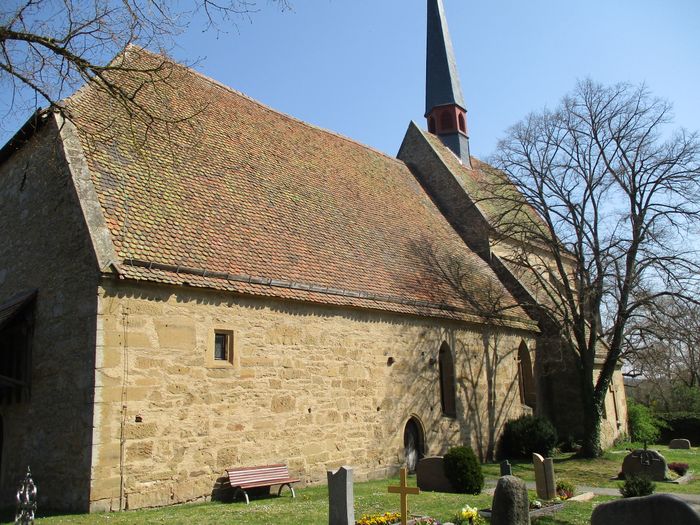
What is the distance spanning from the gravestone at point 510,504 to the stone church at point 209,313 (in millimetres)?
5319

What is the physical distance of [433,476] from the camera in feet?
44.3

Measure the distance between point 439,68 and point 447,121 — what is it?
10.6ft

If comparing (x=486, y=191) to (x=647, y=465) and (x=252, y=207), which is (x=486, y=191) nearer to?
(x=252, y=207)

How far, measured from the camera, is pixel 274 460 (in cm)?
1244

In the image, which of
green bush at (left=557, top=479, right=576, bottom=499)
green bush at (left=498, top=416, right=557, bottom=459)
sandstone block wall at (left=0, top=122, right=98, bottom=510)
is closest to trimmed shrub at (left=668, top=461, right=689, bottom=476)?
green bush at (left=498, top=416, right=557, bottom=459)

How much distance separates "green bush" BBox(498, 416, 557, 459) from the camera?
61.9 feet

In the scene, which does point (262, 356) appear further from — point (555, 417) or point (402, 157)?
point (402, 157)

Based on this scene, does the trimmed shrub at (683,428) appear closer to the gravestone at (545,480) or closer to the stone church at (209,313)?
the stone church at (209,313)

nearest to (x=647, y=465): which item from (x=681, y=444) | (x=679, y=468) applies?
(x=679, y=468)

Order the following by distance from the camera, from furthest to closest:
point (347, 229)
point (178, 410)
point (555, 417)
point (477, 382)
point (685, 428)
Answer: point (685, 428) → point (555, 417) → point (477, 382) → point (347, 229) → point (178, 410)

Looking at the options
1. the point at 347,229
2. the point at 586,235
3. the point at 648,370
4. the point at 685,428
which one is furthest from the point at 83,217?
the point at 685,428

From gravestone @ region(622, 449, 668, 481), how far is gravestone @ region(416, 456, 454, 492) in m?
4.83

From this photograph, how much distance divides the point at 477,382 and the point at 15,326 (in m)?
12.6

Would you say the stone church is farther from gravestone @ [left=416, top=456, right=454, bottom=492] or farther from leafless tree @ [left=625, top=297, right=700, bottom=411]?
leafless tree @ [left=625, top=297, right=700, bottom=411]
